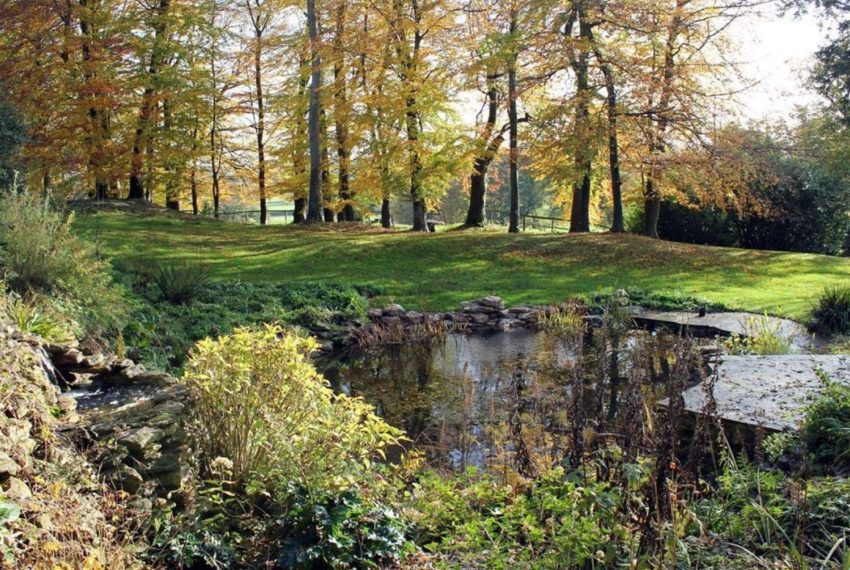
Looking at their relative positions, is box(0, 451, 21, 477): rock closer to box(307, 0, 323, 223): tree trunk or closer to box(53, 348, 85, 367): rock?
box(53, 348, 85, 367): rock

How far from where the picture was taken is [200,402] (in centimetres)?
376

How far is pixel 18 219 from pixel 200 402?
4165 mm

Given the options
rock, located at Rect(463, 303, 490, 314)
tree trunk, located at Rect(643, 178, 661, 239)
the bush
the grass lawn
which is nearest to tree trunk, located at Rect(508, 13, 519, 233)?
the grass lawn

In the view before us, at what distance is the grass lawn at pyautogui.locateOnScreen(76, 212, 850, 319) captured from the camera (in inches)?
496

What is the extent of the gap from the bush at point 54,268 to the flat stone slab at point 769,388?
5555 millimetres

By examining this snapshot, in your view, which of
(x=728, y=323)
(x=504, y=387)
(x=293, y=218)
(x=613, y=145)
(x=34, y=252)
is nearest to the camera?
(x=34, y=252)

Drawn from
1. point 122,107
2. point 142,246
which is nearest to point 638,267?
point 142,246

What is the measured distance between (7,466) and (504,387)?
5.38m

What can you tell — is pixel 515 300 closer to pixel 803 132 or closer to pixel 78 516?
pixel 78 516

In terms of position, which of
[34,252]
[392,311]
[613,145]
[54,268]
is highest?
[613,145]

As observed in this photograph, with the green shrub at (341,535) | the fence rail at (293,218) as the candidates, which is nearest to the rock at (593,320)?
the green shrub at (341,535)

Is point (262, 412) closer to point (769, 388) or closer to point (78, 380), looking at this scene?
point (78, 380)

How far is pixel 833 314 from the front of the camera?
31.4ft

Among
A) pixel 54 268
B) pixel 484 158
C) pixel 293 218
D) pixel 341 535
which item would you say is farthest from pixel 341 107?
pixel 341 535
